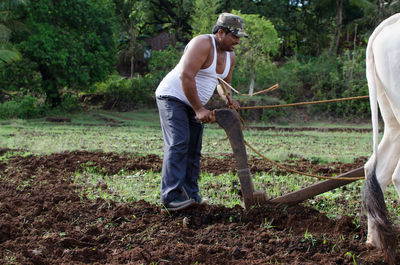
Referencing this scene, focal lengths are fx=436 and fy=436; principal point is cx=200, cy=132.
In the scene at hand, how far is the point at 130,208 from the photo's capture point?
4.32 m

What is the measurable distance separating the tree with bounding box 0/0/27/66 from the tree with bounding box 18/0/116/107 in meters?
0.53

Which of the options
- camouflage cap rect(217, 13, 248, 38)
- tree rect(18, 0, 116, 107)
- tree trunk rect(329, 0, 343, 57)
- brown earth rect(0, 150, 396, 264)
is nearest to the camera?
brown earth rect(0, 150, 396, 264)

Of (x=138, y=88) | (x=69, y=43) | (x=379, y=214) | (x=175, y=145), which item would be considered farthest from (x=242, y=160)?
(x=138, y=88)

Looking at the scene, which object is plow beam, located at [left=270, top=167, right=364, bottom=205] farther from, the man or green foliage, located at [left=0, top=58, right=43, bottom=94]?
green foliage, located at [left=0, top=58, right=43, bottom=94]

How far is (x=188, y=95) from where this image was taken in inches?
158

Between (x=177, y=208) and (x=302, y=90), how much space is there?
785 inches

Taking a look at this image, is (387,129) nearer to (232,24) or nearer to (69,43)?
(232,24)

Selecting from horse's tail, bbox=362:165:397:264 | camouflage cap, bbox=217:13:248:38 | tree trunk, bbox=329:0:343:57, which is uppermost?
tree trunk, bbox=329:0:343:57

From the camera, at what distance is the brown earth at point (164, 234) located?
313 centimetres

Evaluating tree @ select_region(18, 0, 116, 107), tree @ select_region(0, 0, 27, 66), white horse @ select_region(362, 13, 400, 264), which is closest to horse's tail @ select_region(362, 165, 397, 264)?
white horse @ select_region(362, 13, 400, 264)

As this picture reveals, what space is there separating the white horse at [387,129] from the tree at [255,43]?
16426mm

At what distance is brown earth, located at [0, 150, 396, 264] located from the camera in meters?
3.13

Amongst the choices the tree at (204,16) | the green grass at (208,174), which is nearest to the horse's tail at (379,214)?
the green grass at (208,174)

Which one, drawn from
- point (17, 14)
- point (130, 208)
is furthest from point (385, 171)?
point (17, 14)
